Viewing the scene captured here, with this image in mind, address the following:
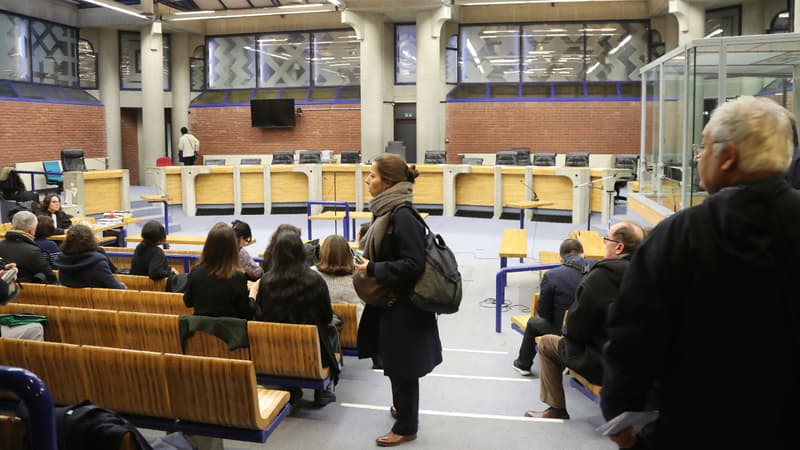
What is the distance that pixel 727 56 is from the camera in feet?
19.9

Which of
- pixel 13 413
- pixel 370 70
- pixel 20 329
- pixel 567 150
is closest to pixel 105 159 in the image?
pixel 370 70

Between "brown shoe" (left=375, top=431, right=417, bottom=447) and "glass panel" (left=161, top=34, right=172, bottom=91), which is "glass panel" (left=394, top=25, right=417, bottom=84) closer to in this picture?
"glass panel" (left=161, top=34, right=172, bottom=91)

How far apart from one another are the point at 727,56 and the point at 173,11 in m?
16.0

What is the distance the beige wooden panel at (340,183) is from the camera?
14.7 m

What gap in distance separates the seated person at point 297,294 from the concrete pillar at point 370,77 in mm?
13759

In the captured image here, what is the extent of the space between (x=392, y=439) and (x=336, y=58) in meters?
17.4

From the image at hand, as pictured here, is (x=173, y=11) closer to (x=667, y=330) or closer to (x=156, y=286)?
(x=156, y=286)

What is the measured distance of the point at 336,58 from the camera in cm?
1975

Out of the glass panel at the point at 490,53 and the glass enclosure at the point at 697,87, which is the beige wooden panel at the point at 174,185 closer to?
the glass panel at the point at 490,53

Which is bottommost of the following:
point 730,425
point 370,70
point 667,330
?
point 730,425

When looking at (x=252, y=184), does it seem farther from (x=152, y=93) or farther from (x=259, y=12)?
(x=152, y=93)

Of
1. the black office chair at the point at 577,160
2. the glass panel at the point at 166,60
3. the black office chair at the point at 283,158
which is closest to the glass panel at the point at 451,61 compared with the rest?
the black office chair at the point at 283,158

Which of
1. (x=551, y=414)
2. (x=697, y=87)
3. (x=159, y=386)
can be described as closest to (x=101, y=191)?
(x=697, y=87)

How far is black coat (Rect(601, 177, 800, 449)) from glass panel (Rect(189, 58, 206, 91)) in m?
20.5
